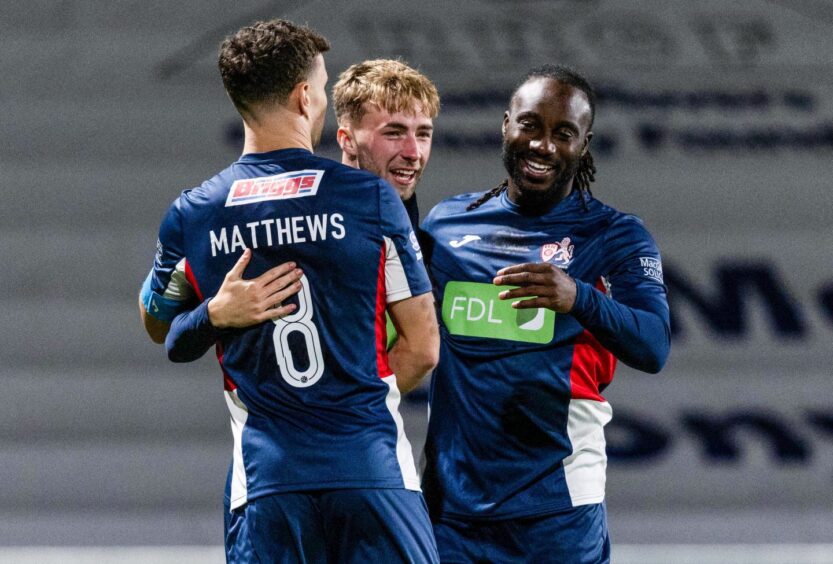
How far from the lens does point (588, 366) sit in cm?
289

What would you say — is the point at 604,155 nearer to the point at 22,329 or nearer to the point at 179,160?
the point at 179,160

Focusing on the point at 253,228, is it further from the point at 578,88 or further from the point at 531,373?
the point at 578,88

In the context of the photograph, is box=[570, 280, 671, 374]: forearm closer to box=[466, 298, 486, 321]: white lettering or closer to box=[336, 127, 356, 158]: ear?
box=[466, 298, 486, 321]: white lettering

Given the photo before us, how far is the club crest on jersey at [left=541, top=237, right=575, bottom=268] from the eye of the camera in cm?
285

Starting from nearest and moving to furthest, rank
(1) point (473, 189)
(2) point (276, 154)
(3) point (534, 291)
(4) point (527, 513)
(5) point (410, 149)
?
(2) point (276, 154) < (3) point (534, 291) < (4) point (527, 513) < (5) point (410, 149) < (1) point (473, 189)

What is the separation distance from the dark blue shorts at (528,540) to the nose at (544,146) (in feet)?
2.81

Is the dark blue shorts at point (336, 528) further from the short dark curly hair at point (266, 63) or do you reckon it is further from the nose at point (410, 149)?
the nose at point (410, 149)

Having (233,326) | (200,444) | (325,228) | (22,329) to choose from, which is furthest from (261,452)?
(22,329)

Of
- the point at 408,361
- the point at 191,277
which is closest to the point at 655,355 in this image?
the point at 408,361

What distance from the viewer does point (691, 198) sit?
17.3 ft

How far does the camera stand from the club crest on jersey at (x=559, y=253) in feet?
9.36

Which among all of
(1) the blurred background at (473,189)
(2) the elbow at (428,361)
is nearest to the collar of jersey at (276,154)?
(2) the elbow at (428,361)

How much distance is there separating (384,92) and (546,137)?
56 centimetres

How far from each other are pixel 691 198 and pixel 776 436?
1.10 metres
